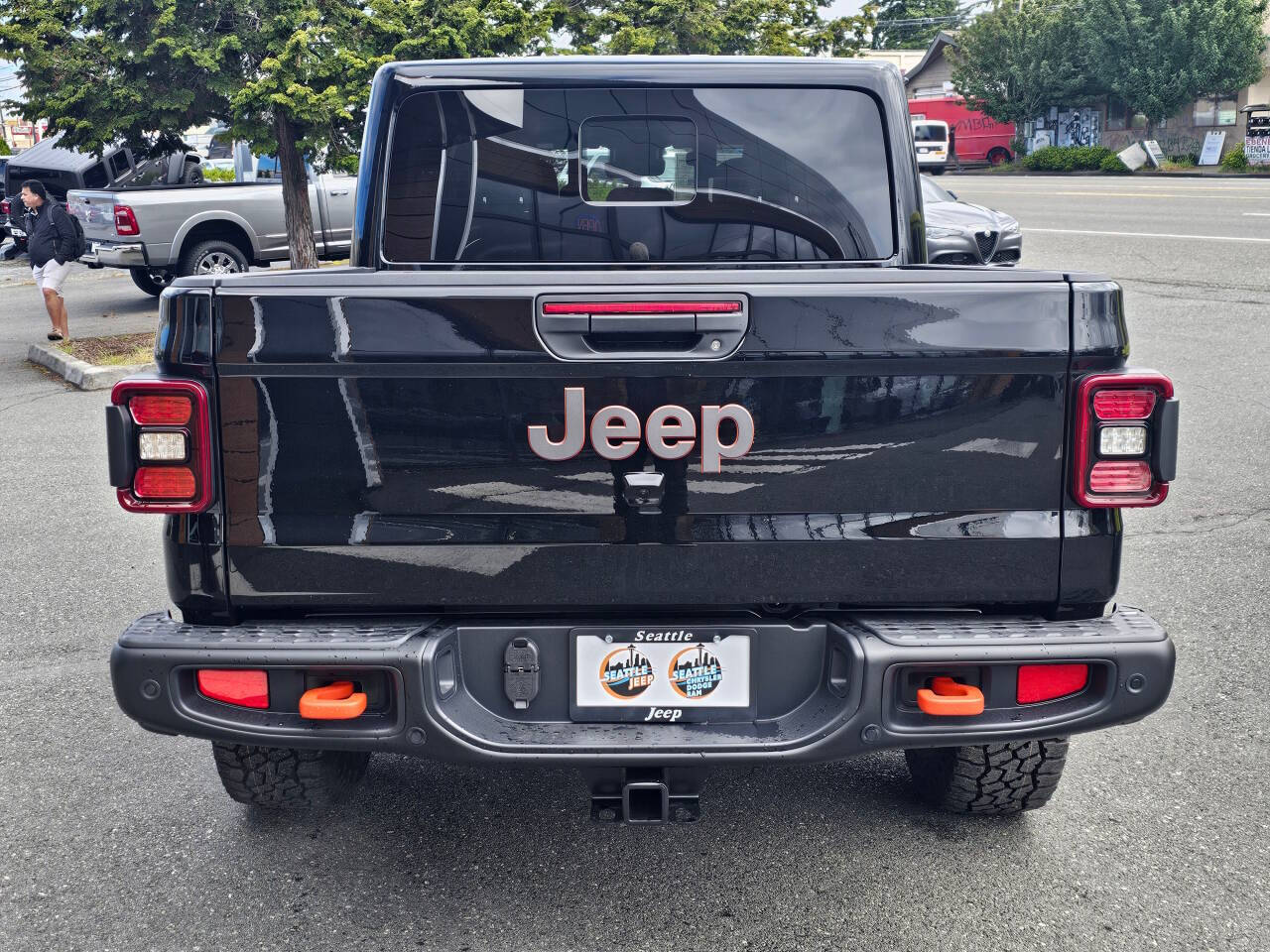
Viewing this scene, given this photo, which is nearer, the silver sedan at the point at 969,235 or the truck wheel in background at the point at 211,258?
the silver sedan at the point at 969,235

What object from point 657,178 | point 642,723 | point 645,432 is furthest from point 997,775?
point 657,178

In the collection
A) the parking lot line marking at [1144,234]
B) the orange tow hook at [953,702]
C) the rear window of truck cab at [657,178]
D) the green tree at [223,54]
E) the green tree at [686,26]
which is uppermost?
the green tree at [686,26]

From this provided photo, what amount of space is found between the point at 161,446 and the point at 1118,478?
6.74 ft

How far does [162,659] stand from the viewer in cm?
280

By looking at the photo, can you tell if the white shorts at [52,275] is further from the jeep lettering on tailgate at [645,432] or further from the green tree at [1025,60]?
the green tree at [1025,60]

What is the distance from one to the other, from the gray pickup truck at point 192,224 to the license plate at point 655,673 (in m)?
12.9

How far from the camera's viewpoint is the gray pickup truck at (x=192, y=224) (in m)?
14.9

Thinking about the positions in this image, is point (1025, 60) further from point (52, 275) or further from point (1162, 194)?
point (52, 275)

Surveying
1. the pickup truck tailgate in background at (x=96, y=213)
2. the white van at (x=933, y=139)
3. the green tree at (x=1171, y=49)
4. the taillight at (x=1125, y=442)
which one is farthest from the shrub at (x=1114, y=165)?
the taillight at (x=1125, y=442)

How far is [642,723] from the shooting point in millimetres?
2869

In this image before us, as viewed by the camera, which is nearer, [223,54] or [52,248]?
[223,54]

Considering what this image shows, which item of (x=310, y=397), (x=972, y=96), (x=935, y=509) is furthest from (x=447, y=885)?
(x=972, y=96)

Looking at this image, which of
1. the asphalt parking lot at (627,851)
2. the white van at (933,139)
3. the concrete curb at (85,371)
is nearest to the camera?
the asphalt parking lot at (627,851)

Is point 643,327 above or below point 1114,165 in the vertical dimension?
below
